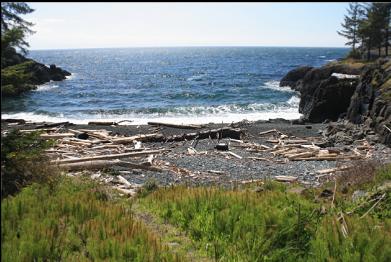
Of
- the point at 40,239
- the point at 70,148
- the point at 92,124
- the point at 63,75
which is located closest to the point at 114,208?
the point at 40,239

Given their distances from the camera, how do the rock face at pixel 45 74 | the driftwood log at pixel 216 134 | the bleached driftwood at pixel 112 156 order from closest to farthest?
the bleached driftwood at pixel 112 156 → the driftwood log at pixel 216 134 → the rock face at pixel 45 74

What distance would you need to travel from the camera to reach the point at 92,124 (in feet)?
98.6

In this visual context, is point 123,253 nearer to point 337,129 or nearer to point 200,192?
point 200,192

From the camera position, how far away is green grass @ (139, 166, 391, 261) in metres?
7.24

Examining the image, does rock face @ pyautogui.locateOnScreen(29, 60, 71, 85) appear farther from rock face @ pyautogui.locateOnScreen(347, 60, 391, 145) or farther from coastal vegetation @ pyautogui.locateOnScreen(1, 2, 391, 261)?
coastal vegetation @ pyautogui.locateOnScreen(1, 2, 391, 261)

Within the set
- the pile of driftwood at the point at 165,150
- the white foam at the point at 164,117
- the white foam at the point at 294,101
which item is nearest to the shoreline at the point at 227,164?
the pile of driftwood at the point at 165,150

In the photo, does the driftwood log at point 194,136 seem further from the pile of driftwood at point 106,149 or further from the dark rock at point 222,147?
the dark rock at point 222,147

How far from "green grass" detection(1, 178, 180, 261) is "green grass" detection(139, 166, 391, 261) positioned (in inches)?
51.1

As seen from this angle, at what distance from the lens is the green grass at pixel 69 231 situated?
21.7 ft

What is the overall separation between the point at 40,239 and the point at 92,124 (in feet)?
78.2

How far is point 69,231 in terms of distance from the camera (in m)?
7.70

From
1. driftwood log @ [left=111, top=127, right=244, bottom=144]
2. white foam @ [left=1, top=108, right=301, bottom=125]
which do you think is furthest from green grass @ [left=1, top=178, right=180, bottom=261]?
white foam @ [left=1, top=108, right=301, bottom=125]

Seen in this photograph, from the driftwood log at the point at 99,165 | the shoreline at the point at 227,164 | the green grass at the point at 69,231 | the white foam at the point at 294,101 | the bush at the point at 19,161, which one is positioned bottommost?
the white foam at the point at 294,101

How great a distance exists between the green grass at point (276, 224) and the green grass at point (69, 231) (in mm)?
1298
